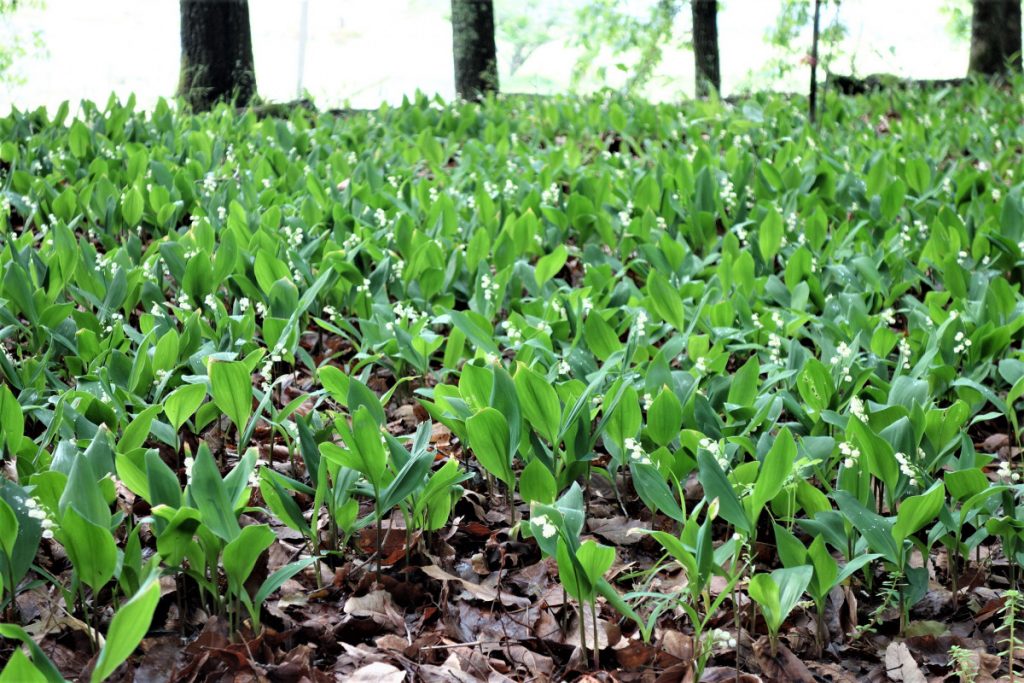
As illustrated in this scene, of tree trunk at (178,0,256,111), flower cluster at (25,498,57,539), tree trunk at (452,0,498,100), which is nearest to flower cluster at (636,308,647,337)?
flower cluster at (25,498,57,539)

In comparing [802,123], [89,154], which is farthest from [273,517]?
[802,123]

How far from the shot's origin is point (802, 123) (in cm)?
693

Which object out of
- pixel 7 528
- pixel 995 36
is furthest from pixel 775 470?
pixel 995 36

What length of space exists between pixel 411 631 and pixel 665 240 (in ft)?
7.62

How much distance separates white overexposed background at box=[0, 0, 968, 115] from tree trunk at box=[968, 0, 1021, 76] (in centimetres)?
486

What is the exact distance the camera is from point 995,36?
984 cm

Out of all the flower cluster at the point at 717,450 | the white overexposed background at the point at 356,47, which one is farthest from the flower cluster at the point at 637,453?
the white overexposed background at the point at 356,47

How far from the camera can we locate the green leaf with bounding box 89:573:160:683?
1435 mm

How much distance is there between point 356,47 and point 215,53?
1814 cm

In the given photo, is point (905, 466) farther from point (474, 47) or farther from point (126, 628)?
point (474, 47)

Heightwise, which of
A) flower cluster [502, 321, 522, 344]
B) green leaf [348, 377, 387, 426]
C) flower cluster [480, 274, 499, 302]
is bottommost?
green leaf [348, 377, 387, 426]

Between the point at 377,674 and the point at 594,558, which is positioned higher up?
the point at 594,558

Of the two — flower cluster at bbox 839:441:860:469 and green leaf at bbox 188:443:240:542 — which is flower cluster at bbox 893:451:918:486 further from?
green leaf at bbox 188:443:240:542

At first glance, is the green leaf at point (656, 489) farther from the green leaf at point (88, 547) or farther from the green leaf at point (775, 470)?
the green leaf at point (88, 547)
